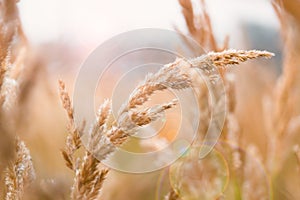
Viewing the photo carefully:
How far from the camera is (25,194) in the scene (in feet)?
2.97

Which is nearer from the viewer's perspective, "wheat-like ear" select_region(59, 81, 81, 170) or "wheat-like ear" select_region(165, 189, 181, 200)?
"wheat-like ear" select_region(59, 81, 81, 170)

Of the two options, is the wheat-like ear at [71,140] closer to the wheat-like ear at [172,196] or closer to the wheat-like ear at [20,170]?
the wheat-like ear at [20,170]

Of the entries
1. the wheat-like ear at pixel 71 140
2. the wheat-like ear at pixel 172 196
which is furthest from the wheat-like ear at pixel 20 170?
the wheat-like ear at pixel 172 196

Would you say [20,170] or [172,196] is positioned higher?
[20,170]

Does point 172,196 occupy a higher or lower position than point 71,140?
lower

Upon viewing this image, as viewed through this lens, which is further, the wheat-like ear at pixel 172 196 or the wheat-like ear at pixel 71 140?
the wheat-like ear at pixel 172 196

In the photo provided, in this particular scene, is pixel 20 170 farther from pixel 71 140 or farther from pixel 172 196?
pixel 172 196

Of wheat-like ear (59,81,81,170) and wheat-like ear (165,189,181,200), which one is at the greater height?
wheat-like ear (59,81,81,170)

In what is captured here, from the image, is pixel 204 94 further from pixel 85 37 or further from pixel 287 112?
pixel 85 37

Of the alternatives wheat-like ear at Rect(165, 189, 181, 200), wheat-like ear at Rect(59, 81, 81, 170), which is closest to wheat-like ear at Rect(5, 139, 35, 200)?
wheat-like ear at Rect(59, 81, 81, 170)

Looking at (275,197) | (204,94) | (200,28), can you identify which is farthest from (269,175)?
(200,28)

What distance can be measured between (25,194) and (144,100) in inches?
9.1

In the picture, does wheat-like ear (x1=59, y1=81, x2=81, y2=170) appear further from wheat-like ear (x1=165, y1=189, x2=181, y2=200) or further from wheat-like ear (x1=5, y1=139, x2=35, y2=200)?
wheat-like ear (x1=165, y1=189, x2=181, y2=200)

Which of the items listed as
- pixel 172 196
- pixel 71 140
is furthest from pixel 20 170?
Answer: pixel 172 196
